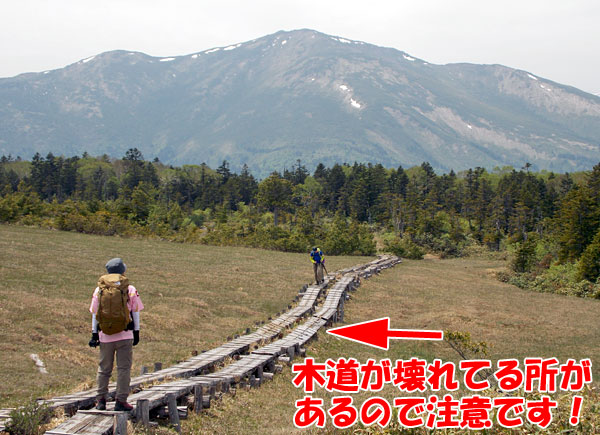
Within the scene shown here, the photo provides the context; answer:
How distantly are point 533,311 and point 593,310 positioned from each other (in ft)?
15.8

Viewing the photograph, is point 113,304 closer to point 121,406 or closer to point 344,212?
point 121,406

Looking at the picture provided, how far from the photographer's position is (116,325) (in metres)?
8.59

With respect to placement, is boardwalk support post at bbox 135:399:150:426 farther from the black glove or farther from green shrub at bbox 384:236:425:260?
green shrub at bbox 384:236:425:260

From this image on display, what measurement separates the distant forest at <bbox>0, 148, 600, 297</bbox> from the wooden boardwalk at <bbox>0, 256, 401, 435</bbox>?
93.7ft

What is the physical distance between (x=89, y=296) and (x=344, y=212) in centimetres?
8101

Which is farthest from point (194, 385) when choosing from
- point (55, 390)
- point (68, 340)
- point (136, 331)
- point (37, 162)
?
point (37, 162)

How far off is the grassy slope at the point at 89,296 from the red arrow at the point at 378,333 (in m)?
3.40

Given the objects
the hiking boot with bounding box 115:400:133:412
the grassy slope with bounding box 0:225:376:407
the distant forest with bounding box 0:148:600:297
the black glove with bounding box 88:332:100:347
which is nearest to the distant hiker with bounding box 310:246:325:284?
the grassy slope with bounding box 0:225:376:407

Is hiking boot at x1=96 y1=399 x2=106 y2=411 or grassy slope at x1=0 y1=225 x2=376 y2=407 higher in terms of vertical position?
hiking boot at x1=96 y1=399 x2=106 y2=411

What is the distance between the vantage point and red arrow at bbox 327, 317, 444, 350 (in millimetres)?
20859

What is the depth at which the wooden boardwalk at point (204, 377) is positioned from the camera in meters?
7.95

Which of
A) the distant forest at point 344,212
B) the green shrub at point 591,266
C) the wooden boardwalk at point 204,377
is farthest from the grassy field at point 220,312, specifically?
the distant forest at point 344,212

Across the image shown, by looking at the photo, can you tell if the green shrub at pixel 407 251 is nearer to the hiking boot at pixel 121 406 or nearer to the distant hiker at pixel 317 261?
the distant hiker at pixel 317 261

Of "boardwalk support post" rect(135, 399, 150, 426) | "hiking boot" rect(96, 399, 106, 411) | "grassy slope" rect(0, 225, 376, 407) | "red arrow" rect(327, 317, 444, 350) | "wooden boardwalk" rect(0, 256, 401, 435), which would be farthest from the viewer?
"red arrow" rect(327, 317, 444, 350)
